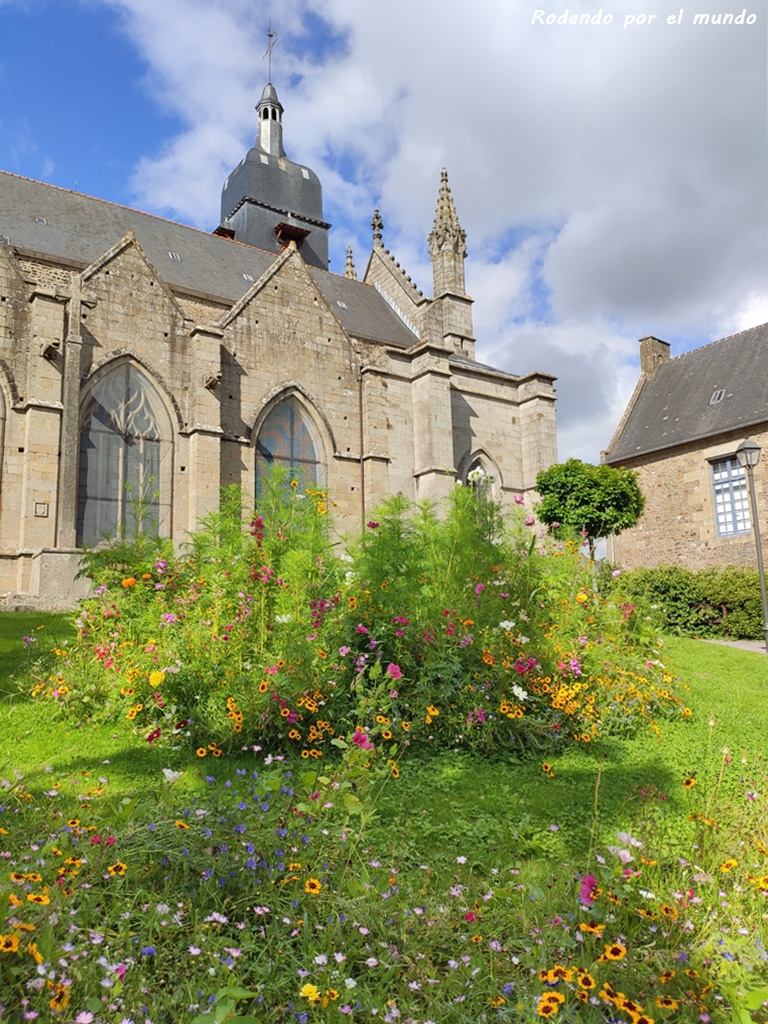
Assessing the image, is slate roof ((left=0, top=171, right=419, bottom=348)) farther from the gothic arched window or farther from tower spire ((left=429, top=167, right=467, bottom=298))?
the gothic arched window

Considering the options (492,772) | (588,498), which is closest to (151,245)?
(588,498)

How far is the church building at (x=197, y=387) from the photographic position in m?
13.1

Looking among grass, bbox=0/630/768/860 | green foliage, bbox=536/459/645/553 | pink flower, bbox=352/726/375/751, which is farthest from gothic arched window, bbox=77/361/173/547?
pink flower, bbox=352/726/375/751

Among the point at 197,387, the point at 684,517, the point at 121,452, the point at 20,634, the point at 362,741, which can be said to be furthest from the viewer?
the point at 684,517

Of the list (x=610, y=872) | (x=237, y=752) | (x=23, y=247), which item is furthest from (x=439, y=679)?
(x=23, y=247)

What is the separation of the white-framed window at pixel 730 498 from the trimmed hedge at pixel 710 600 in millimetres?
7874

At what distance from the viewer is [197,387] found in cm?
1480

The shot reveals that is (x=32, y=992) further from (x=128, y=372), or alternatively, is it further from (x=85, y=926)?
(x=128, y=372)

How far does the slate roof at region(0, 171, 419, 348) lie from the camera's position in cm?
1648

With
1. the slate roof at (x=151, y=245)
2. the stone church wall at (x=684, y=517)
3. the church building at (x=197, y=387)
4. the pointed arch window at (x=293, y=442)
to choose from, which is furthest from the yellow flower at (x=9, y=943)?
the stone church wall at (x=684, y=517)

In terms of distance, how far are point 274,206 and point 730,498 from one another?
872 inches

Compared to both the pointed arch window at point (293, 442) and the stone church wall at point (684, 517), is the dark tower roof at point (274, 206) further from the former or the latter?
the stone church wall at point (684, 517)

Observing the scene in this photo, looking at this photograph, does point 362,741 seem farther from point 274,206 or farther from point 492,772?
point 274,206

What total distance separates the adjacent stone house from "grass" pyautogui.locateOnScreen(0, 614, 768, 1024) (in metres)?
21.2
